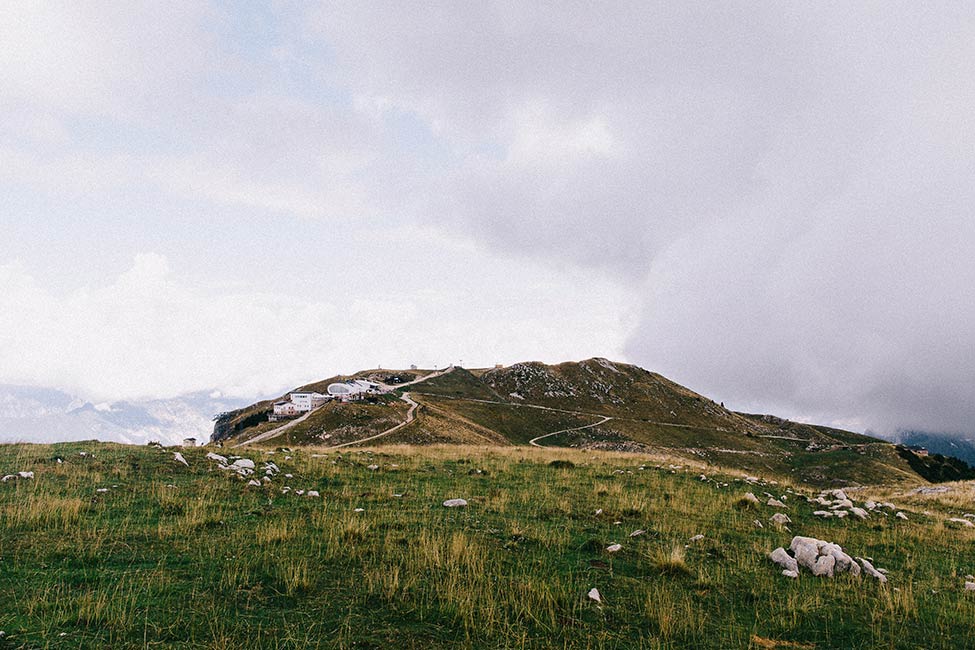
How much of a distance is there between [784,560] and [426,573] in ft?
26.0

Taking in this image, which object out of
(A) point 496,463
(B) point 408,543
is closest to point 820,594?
(B) point 408,543

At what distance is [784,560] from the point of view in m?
11.1

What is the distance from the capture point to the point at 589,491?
2039 cm

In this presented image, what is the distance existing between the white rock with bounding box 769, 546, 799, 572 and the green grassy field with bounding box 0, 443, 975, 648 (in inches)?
9.2

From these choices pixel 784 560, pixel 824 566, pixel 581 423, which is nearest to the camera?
pixel 824 566

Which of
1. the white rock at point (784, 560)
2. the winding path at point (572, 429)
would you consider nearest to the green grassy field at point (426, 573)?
the white rock at point (784, 560)

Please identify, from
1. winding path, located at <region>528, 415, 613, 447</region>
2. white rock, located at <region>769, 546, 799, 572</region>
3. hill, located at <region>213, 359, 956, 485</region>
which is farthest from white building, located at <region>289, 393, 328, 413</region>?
white rock, located at <region>769, 546, 799, 572</region>

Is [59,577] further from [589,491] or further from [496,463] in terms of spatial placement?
[496,463]

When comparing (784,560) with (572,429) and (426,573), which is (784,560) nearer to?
(426,573)

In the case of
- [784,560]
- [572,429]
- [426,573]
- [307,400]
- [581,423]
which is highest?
[307,400]

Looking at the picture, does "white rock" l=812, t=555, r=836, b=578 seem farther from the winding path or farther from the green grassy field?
the winding path

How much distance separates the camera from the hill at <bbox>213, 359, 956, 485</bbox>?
7900 cm

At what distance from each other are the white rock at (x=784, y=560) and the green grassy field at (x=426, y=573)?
0.23m

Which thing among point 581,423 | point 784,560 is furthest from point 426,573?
point 581,423
